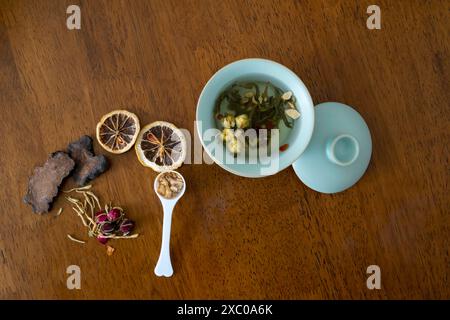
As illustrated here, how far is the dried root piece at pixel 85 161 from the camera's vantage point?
85 cm

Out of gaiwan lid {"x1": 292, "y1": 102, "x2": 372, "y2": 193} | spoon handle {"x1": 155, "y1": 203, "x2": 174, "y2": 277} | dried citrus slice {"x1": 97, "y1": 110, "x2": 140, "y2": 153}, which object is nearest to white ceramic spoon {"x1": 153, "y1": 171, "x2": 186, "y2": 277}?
spoon handle {"x1": 155, "y1": 203, "x2": 174, "y2": 277}

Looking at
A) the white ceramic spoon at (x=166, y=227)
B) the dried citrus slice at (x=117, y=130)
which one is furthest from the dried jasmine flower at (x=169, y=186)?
the dried citrus slice at (x=117, y=130)

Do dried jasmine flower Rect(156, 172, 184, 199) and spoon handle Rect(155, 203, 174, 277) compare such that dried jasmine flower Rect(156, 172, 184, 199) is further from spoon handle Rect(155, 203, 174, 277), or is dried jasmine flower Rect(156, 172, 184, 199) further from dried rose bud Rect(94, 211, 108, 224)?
dried rose bud Rect(94, 211, 108, 224)

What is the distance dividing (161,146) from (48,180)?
261 mm

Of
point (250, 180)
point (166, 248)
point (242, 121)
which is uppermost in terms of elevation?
point (242, 121)

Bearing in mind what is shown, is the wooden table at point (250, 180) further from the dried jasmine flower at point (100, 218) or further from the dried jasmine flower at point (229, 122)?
the dried jasmine flower at point (229, 122)

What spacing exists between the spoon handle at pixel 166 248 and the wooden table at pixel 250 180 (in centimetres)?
3

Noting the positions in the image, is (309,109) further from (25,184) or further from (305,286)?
(25,184)

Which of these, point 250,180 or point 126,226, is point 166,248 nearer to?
point 126,226

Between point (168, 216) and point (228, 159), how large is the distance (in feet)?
0.65

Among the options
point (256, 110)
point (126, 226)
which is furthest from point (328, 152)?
point (126, 226)

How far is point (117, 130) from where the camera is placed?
0.85 metres

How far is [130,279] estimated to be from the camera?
0.86m
